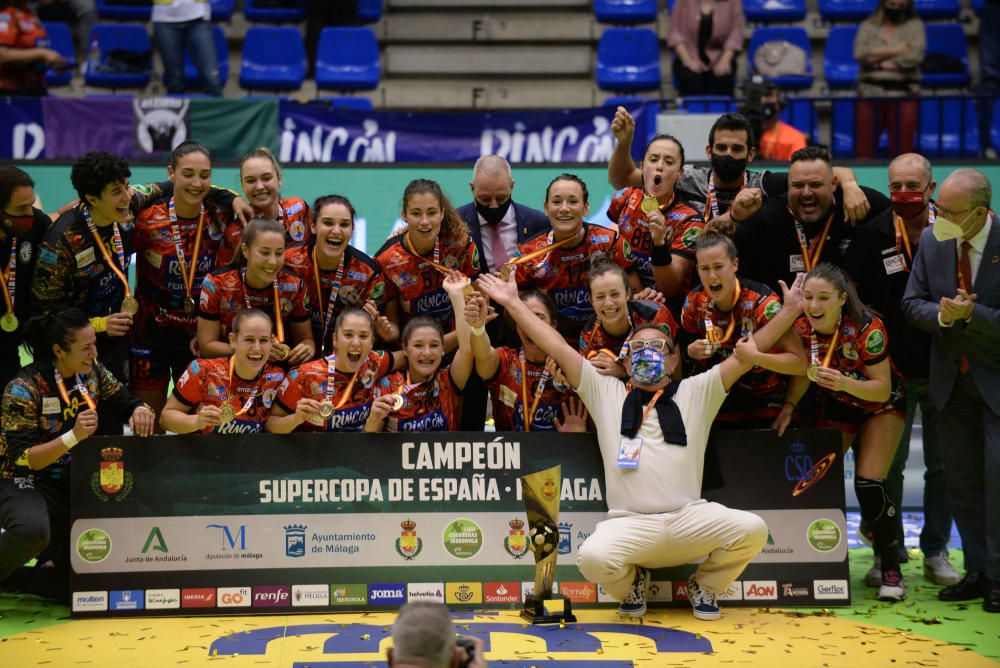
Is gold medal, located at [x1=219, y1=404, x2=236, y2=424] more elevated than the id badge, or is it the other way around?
gold medal, located at [x1=219, y1=404, x2=236, y2=424]

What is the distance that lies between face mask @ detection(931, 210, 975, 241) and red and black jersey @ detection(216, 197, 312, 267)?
377cm

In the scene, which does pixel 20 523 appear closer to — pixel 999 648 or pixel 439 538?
pixel 439 538

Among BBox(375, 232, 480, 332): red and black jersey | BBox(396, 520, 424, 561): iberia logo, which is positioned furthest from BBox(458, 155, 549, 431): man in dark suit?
BBox(396, 520, 424, 561): iberia logo

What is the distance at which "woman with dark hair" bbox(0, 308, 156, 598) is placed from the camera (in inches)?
247

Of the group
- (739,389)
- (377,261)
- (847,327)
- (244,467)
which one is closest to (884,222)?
(847,327)

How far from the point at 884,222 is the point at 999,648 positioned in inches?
100

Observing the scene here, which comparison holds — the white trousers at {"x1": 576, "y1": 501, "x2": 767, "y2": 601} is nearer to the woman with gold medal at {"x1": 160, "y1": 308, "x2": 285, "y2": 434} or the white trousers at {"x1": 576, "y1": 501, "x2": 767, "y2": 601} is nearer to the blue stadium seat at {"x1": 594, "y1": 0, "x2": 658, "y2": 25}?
the woman with gold medal at {"x1": 160, "y1": 308, "x2": 285, "y2": 434}

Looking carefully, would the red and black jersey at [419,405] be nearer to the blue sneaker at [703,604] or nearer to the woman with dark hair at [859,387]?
the blue sneaker at [703,604]

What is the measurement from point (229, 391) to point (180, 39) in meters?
8.52

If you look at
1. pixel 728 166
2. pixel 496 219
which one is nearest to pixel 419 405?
pixel 496 219

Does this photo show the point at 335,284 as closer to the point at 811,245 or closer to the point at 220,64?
the point at 811,245

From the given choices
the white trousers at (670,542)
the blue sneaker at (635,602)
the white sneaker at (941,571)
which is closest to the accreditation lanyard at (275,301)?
the white trousers at (670,542)

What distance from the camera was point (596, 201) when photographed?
11242mm

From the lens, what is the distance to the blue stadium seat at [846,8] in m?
15.0
